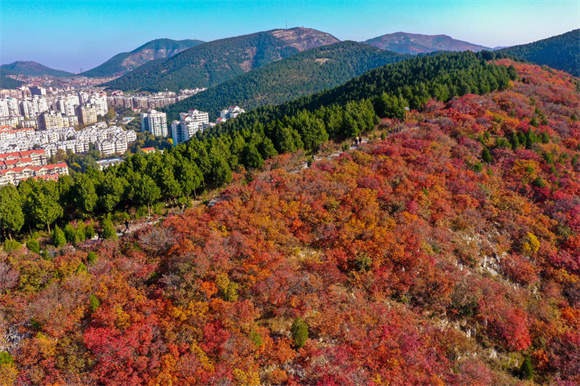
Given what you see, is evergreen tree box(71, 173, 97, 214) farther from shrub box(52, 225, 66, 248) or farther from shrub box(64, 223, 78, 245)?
shrub box(52, 225, 66, 248)

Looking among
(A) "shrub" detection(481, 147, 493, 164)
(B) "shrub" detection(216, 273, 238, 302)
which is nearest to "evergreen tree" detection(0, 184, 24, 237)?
(B) "shrub" detection(216, 273, 238, 302)

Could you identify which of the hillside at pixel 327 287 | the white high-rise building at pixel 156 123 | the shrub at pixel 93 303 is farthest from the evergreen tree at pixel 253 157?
the white high-rise building at pixel 156 123

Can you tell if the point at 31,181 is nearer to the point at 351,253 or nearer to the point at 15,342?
the point at 15,342

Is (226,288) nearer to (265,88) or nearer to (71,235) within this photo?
(71,235)

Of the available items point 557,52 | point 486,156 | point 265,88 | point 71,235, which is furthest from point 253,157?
→ point 265,88

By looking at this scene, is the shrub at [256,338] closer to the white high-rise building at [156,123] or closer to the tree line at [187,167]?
the tree line at [187,167]

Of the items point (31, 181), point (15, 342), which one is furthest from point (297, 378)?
point (31, 181)
